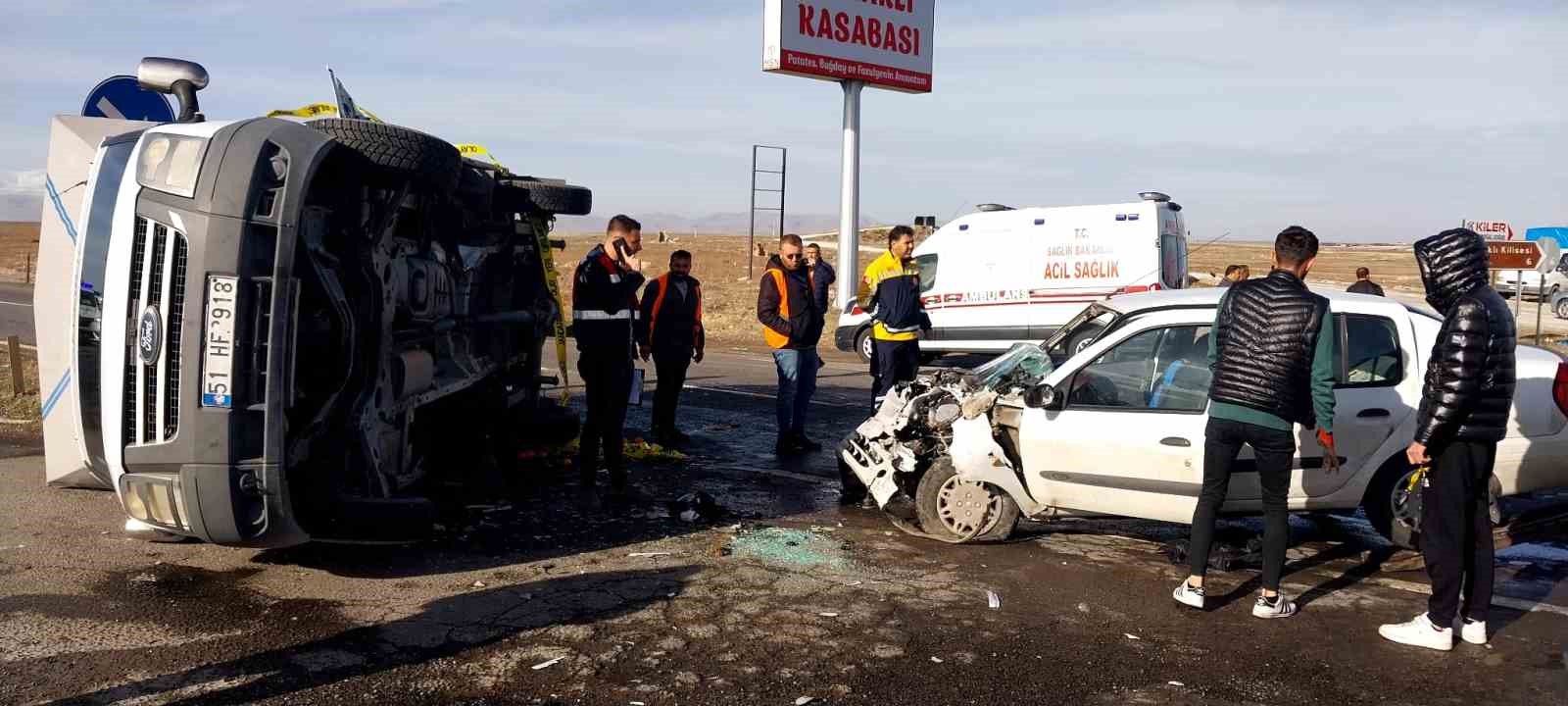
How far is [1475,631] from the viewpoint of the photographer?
502cm

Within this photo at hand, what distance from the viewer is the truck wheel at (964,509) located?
21.8 feet

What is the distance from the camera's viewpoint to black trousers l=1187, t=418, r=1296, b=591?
5.31 metres

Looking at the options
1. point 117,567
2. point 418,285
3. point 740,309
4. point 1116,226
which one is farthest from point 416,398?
point 740,309

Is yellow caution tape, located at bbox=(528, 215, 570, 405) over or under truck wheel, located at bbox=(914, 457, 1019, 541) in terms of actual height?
over

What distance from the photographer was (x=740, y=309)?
84.8ft

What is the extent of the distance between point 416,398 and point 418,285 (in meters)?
0.59

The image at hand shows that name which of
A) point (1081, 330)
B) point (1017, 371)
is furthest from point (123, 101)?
point (1081, 330)

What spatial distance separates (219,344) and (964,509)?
372cm

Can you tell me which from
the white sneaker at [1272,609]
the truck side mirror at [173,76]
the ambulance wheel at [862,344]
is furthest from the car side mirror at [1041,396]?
the ambulance wheel at [862,344]

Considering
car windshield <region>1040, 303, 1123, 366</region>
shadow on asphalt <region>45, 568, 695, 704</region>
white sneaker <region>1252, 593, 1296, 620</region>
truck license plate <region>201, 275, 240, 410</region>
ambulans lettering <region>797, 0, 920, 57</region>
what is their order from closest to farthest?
shadow on asphalt <region>45, 568, 695, 704</region> < truck license plate <region>201, 275, 240, 410</region> < white sneaker <region>1252, 593, 1296, 620</region> < car windshield <region>1040, 303, 1123, 366</region> < ambulans lettering <region>797, 0, 920, 57</region>

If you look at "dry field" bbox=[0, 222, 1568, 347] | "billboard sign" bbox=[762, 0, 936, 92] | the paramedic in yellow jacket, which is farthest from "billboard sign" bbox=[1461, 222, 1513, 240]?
the paramedic in yellow jacket

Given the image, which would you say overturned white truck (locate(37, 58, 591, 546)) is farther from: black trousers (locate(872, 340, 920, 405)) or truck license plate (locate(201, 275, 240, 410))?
black trousers (locate(872, 340, 920, 405))

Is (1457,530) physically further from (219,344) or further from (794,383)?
(794,383)

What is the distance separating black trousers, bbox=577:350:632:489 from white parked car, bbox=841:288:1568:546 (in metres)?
1.86
